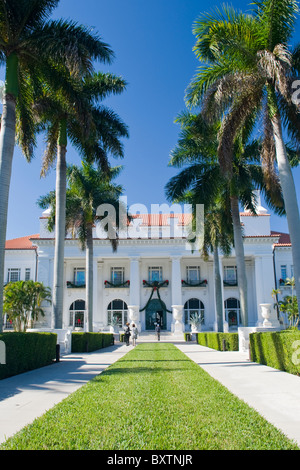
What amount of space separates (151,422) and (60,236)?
43.8 ft

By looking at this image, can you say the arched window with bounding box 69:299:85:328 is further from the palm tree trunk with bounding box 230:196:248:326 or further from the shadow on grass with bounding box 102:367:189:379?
the shadow on grass with bounding box 102:367:189:379

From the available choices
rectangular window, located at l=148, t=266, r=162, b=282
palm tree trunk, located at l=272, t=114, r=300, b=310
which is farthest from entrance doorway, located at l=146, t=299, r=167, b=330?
palm tree trunk, located at l=272, t=114, r=300, b=310

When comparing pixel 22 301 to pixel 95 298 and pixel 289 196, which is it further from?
pixel 289 196

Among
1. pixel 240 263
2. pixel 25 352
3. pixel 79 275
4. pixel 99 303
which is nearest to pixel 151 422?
pixel 25 352

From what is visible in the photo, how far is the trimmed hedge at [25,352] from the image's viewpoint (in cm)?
983

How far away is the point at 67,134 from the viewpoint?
19859mm

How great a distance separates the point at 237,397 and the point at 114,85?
1658 centimetres

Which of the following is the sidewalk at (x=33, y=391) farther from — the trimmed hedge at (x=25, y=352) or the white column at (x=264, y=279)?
the white column at (x=264, y=279)

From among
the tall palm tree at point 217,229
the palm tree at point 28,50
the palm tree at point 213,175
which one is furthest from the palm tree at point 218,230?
the palm tree at point 28,50

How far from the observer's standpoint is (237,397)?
273 inches

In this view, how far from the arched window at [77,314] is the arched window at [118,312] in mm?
2923

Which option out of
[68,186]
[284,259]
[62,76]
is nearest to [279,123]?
[62,76]

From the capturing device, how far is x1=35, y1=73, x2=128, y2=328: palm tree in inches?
681
